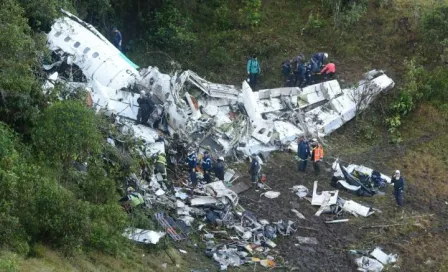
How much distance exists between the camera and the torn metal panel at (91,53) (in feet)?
75.8

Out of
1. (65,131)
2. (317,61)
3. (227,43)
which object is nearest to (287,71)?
(317,61)

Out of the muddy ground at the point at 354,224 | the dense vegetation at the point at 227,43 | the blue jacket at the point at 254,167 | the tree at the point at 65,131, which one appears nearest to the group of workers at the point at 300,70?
the dense vegetation at the point at 227,43

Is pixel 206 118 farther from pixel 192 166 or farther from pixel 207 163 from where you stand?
pixel 192 166

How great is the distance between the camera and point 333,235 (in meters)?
18.9

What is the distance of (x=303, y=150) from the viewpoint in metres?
21.5

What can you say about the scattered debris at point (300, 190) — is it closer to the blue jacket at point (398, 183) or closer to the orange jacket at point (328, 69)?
the blue jacket at point (398, 183)

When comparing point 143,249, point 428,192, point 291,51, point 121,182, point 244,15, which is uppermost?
point 244,15

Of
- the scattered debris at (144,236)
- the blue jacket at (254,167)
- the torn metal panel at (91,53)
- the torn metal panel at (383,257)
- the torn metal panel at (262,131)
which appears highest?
the torn metal panel at (91,53)

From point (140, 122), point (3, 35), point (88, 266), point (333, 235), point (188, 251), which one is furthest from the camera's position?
point (140, 122)

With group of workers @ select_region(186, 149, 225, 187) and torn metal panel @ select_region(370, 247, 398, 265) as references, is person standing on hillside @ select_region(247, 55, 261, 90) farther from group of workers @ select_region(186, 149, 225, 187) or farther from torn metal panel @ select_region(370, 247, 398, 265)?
torn metal panel @ select_region(370, 247, 398, 265)

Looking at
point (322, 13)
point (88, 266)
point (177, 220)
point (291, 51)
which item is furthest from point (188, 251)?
point (322, 13)

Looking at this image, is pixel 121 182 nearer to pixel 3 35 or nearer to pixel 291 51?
pixel 3 35

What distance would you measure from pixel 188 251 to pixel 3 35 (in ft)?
22.3

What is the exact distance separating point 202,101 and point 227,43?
527cm
